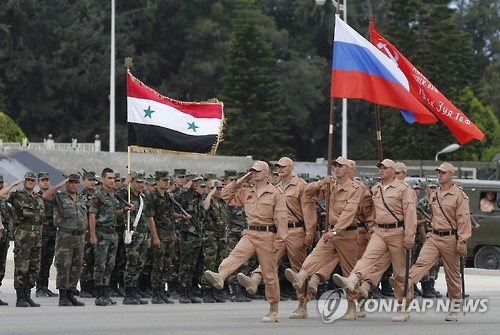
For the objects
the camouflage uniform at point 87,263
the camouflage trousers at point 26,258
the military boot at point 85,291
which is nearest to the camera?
the camouflage trousers at point 26,258

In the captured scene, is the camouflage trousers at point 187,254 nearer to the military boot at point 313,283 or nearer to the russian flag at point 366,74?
the russian flag at point 366,74

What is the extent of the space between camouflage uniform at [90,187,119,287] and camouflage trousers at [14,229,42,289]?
81cm

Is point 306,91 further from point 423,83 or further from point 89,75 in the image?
point 423,83

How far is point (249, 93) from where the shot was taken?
64625 mm

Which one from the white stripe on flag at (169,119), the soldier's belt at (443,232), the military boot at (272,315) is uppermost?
the white stripe on flag at (169,119)

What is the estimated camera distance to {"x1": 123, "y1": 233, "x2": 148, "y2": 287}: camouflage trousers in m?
18.4

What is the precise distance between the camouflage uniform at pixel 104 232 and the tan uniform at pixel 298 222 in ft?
9.10

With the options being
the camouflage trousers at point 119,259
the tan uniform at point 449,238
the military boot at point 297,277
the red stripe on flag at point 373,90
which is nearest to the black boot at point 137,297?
the camouflage trousers at point 119,259

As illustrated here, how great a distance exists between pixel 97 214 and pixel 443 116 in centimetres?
479

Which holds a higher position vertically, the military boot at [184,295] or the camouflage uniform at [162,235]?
the camouflage uniform at [162,235]

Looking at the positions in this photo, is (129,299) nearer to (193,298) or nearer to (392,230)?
(193,298)

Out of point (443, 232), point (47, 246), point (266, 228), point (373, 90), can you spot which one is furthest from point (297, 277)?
point (47, 246)

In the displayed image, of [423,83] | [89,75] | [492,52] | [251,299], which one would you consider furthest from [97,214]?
[492,52]

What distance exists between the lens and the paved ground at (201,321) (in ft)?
47.8
